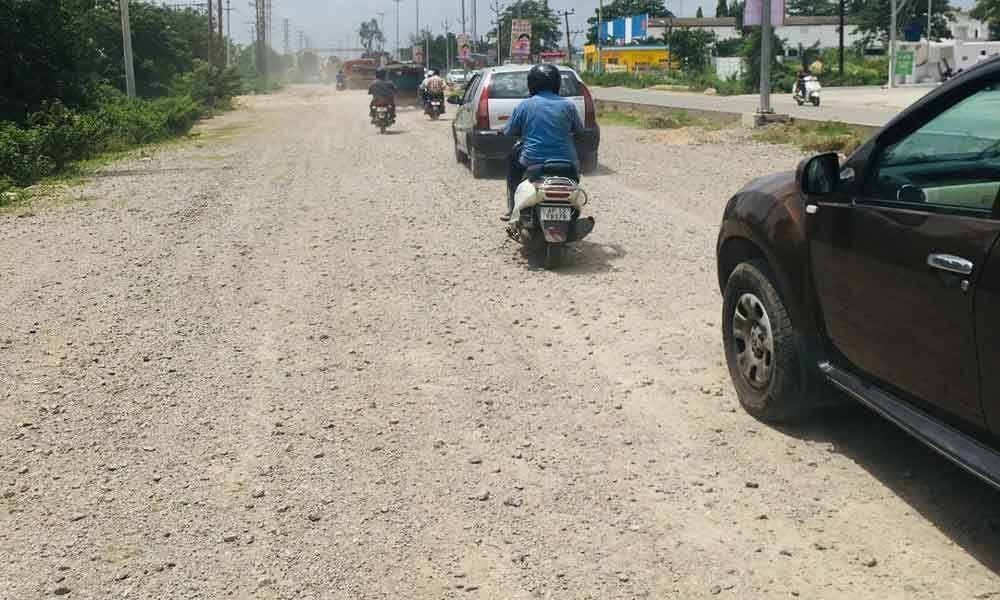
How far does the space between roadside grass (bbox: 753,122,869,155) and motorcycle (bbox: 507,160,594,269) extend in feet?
33.3

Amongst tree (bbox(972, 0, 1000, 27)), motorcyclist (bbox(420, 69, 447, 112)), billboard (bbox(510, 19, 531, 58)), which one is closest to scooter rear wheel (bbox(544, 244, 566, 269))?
motorcyclist (bbox(420, 69, 447, 112))

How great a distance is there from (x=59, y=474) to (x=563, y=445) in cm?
226

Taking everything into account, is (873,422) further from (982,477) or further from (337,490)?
(337,490)

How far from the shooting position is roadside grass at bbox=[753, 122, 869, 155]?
1827 cm

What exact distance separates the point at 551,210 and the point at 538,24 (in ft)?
338

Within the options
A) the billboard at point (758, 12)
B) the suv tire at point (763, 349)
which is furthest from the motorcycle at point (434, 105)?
the suv tire at point (763, 349)

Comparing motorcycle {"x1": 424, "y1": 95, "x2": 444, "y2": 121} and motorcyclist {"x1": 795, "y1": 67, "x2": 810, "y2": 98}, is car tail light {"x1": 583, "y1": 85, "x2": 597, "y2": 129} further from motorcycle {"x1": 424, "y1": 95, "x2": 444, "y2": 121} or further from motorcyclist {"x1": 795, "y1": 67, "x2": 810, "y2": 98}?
motorcyclist {"x1": 795, "y1": 67, "x2": 810, "y2": 98}

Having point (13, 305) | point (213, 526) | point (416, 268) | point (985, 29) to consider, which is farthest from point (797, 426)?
point (985, 29)

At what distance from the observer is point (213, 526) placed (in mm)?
4160

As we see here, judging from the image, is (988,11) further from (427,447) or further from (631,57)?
(427,447)

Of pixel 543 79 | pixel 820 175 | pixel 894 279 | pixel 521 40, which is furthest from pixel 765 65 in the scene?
pixel 521 40

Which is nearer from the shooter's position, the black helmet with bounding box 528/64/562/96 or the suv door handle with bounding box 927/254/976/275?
the suv door handle with bounding box 927/254/976/275

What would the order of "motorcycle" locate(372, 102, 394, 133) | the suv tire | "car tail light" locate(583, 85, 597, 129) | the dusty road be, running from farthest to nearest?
"motorcycle" locate(372, 102, 394, 133) → "car tail light" locate(583, 85, 597, 129) → the suv tire → the dusty road

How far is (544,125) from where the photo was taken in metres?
8.84
